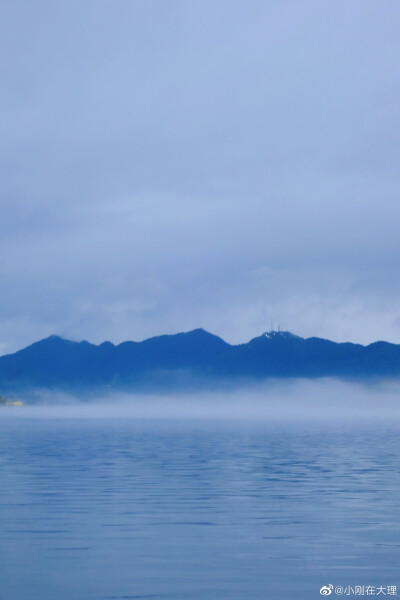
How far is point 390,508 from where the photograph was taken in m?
27.8

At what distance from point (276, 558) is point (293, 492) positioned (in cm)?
1346

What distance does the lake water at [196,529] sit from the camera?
17172 millimetres

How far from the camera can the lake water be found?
17.2 meters

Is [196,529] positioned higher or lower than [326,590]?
higher

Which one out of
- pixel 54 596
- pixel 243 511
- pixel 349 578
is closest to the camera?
pixel 54 596

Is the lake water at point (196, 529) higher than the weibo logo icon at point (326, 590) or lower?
higher

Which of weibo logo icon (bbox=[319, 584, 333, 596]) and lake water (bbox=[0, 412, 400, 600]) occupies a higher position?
lake water (bbox=[0, 412, 400, 600])

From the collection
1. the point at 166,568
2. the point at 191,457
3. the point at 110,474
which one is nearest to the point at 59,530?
the point at 166,568

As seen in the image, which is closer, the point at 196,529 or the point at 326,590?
the point at 326,590

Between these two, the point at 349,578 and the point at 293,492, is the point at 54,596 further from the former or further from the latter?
the point at 293,492

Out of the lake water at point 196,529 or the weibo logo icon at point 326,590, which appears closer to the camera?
the weibo logo icon at point 326,590

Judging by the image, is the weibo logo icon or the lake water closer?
the weibo logo icon

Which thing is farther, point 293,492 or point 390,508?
point 293,492

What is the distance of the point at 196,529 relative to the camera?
938 inches
